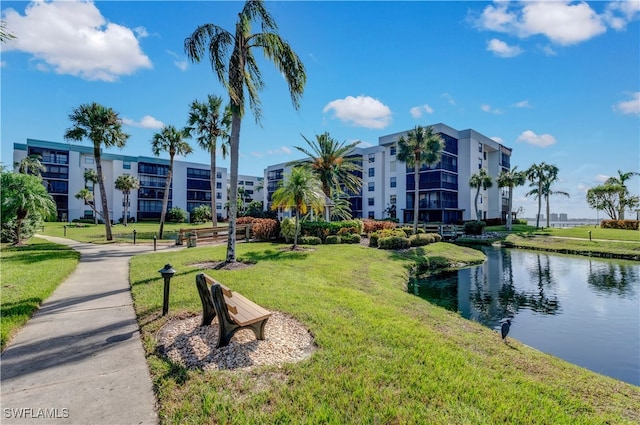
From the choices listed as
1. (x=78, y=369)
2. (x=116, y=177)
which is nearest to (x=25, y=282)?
(x=78, y=369)

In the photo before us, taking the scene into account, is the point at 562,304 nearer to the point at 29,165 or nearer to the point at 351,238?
the point at 351,238

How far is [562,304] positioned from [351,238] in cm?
1336

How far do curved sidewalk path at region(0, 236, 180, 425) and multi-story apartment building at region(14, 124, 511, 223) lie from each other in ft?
107

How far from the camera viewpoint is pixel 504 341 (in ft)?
23.1

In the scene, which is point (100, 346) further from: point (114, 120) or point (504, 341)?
point (114, 120)

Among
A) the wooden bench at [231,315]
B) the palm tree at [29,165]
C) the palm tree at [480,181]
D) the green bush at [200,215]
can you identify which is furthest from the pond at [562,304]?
the green bush at [200,215]

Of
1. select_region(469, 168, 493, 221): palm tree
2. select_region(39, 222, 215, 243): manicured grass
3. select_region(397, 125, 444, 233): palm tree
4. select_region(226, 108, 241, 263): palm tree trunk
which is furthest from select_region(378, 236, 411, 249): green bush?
select_region(469, 168, 493, 221): palm tree

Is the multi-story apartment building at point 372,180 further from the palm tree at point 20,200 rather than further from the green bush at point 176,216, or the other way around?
the palm tree at point 20,200

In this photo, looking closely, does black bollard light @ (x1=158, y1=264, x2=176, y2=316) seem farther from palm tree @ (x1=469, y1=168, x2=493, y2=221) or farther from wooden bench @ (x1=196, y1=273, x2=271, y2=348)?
palm tree @ (x1=469, y1=168, x2=493, y2=221)

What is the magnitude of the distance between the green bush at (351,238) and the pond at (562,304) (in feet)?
24.5

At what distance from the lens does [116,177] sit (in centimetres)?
6169

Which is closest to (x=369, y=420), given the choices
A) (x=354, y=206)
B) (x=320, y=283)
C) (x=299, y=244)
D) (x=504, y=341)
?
(x=504, y=341)

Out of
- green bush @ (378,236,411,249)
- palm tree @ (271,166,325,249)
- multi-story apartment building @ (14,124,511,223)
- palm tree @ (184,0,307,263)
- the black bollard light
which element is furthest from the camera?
multi-story apartment building @ (14,124,511,223)

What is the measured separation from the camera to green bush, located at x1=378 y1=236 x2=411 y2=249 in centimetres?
2250
